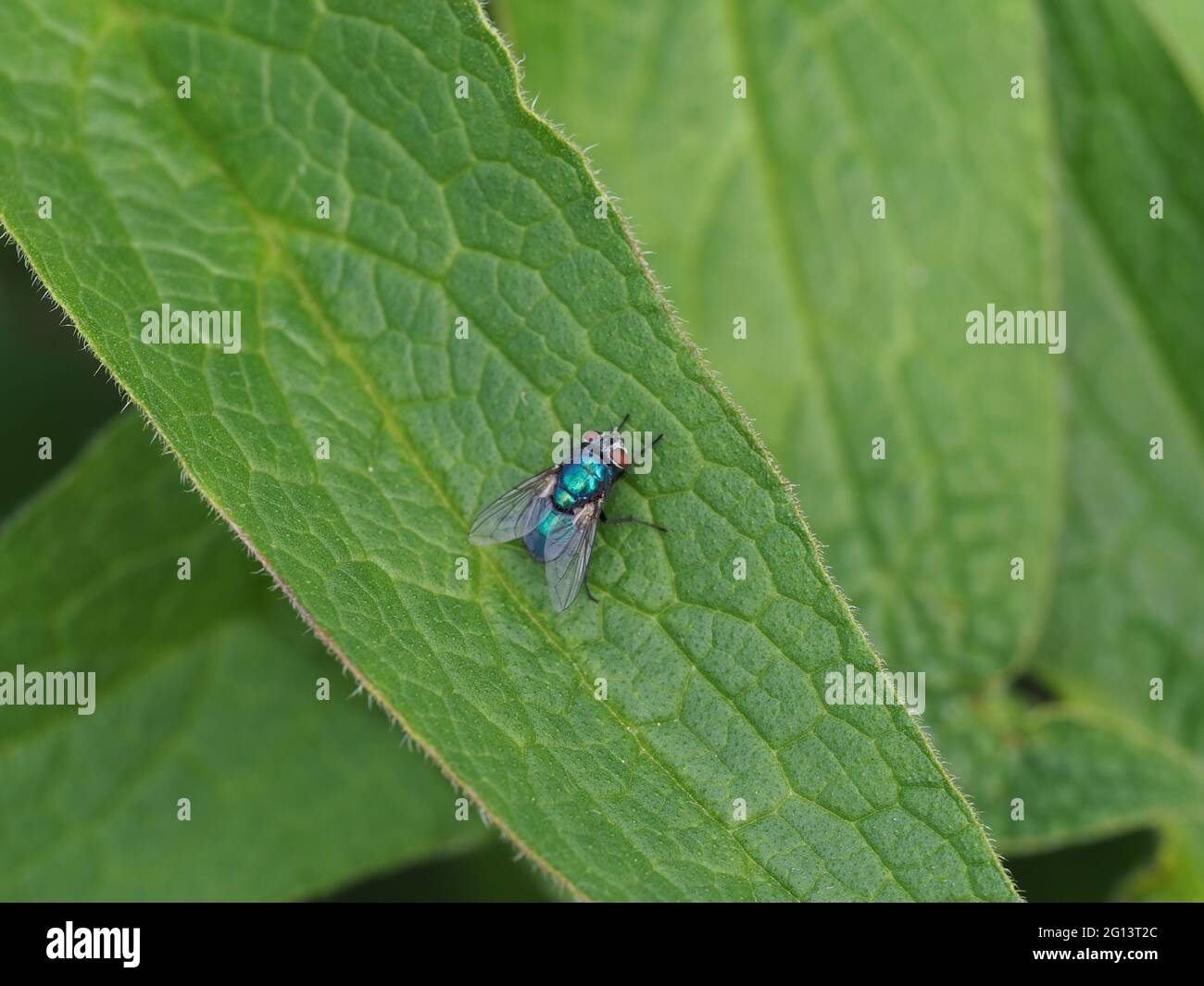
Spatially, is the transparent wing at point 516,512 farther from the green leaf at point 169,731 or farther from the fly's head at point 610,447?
the green leaf at point 169,731

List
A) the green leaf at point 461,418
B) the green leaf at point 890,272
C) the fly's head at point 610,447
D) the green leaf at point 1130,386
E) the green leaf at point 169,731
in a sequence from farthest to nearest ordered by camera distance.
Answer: the green leaf at point 1130,386 < the green leaf at point 890,272 < the green leaf at point 169,731 < the fly's head at point 610,447 < the green leaf at point 461,418

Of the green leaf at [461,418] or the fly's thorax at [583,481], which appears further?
the fly's thorax at [583,481]

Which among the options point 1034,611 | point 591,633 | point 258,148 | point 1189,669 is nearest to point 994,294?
point 1034,611

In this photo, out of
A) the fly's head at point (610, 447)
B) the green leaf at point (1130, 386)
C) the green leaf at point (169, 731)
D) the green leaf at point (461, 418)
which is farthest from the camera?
the green leaf at point (1130, 386)

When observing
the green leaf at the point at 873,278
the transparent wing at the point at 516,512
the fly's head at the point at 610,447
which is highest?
the green leaf at the point at 873,278

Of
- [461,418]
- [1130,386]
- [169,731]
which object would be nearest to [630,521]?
[461,418]

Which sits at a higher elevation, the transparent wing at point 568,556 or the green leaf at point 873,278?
the green leaf at point 873,278

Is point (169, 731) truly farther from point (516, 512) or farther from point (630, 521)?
point (630, 521)

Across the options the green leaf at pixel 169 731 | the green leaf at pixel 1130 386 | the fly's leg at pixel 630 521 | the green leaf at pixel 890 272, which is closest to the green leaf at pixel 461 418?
the fly's leg at pixel 630 521
